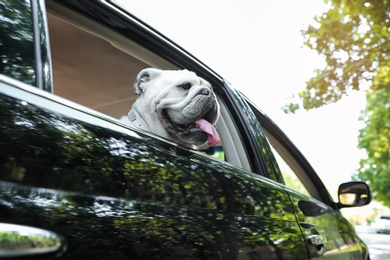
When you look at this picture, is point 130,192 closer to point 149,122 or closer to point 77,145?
point 77,145

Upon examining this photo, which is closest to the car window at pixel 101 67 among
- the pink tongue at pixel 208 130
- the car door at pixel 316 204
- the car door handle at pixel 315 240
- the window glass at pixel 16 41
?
the pink tongue at pixel 208 130

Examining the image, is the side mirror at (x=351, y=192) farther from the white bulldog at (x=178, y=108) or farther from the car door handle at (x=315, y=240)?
the white bulldog at (x=178, y=108)

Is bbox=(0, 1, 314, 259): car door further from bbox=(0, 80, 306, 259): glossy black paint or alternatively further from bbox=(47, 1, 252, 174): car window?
bbox=(47, 1, 252, 174): car window

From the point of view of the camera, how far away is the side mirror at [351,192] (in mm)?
3465

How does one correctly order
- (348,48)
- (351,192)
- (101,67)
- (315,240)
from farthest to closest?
(348,48) < (351,192) < (101,67) < (315,240)

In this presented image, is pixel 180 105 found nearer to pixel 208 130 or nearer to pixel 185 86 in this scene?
pixel 185 86

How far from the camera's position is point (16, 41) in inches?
43.7

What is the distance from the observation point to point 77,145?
1.03m

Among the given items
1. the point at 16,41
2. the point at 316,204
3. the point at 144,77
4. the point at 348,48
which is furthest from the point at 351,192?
the point at 348,48

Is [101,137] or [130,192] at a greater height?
[101,137]

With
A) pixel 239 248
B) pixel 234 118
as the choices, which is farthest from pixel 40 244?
pixel 234 118

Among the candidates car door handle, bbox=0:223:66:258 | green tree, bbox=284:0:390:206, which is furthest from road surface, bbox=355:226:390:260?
car door handle, bbox=0:223:66:258

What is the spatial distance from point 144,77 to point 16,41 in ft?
5.32

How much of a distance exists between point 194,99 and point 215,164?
80 centimetres
